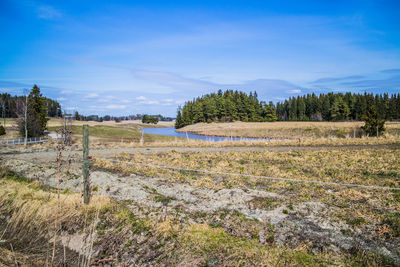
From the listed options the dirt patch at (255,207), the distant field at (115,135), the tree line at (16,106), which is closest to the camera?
the dirt patch at (255,207)

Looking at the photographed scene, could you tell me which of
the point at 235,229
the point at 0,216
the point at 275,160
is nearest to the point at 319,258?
the point at 235,229

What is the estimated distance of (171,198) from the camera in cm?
801

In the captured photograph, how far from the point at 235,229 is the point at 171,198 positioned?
278 cm

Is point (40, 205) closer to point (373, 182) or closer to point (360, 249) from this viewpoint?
point (360, 249)

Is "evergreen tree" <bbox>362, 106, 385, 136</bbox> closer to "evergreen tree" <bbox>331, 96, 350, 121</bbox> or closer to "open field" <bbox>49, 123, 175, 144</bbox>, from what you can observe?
"open field" <bbox>49, 123, 175, 144</bbox>

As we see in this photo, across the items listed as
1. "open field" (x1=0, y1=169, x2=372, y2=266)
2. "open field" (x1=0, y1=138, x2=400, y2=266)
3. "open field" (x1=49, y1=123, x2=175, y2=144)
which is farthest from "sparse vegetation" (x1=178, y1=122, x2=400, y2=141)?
"open field" (x1=0, y1=169, x2=372, y2=266)

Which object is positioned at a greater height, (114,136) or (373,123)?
(373,123)

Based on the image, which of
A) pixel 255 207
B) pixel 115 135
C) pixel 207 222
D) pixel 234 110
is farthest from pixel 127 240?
pixel 234 110

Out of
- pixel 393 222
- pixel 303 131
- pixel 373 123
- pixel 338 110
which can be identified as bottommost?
pixel 393 222

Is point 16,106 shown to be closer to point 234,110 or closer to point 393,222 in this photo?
point 393,222

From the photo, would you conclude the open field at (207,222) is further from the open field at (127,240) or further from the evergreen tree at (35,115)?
the evergreen tree at (35,115)

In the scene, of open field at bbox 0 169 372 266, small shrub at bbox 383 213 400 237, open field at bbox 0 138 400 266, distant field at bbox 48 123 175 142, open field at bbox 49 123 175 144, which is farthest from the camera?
distant field at bbox 48 123 175 142

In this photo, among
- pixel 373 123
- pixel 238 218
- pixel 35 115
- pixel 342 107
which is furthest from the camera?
pixel 342 107

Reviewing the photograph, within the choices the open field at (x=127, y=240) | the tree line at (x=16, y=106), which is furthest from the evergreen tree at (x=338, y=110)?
the open field at (x=127, y=240)
